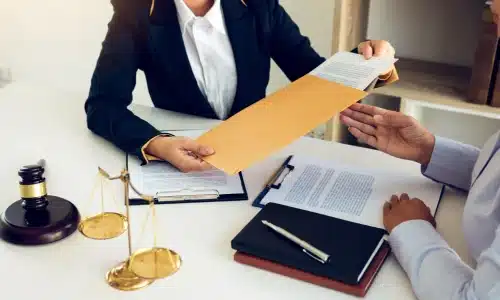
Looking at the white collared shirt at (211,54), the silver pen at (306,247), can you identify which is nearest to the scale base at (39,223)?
the silver pen at (306,247)

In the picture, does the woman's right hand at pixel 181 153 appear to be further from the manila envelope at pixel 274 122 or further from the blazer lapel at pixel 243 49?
the blazer lapel at pixel 243 49

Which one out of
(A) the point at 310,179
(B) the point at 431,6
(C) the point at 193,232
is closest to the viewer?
(C) the point at 193,232

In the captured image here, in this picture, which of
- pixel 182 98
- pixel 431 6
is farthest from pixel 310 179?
pixel 431 6

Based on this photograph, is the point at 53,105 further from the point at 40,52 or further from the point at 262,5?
the point at 40,52

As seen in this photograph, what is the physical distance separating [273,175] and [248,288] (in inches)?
15.3

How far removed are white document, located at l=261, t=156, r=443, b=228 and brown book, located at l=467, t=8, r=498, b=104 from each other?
33.6 inches

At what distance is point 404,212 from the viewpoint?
1.10m

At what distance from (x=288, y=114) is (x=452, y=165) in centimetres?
35

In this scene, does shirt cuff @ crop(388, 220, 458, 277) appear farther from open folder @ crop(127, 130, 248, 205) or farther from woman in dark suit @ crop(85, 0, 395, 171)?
woman in dark suit @ crop(85, 0, 395, 171)

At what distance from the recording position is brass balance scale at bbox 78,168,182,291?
95 centimetres

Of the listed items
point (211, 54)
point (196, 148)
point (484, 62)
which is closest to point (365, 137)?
point (196, 148)

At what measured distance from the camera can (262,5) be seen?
1.68m

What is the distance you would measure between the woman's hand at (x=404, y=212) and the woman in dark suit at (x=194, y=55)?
39 cm

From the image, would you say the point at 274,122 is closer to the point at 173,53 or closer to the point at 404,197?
the point at 404,197
